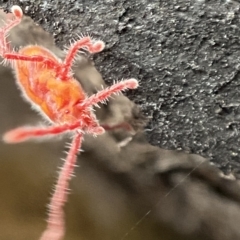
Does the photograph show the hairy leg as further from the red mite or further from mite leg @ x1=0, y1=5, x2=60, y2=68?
mite leg @ x1=0, y1=5, x2=60, y2=68

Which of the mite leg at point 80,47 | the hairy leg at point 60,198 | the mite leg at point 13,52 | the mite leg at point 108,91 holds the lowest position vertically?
the hairy leg at point 60,198

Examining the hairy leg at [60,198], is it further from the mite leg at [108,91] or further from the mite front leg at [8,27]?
the mite front leg at [8,27]

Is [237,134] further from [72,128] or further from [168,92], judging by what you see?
[72,128]

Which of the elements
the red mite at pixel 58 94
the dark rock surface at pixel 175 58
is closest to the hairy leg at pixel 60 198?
the red mite at pixel 58 94

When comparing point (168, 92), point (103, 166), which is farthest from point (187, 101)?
point (103, 166)

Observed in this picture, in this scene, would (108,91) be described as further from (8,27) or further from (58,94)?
(8,27)
